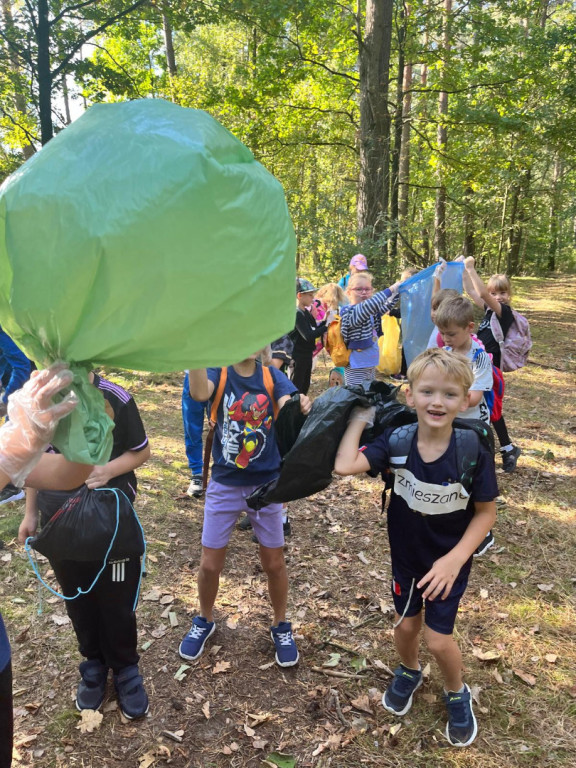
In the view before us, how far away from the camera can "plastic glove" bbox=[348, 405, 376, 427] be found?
2.20 metres

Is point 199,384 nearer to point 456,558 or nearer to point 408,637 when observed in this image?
point 456,558

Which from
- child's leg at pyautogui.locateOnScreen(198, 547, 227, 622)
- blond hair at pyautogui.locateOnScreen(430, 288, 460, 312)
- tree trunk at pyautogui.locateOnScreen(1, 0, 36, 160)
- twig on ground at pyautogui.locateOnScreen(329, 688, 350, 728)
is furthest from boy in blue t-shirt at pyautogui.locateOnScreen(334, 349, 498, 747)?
tree trunk at pyautogui.locateOnScreen(1, 0, 36, 160)

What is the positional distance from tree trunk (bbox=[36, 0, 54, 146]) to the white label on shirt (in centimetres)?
557

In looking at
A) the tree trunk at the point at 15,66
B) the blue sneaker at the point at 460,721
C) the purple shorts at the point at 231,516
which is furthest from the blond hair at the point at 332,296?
the blue sneaker at the point at 460,721

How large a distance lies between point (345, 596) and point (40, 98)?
597cm

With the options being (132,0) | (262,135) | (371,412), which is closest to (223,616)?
(371,412)

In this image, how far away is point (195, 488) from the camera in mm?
5164

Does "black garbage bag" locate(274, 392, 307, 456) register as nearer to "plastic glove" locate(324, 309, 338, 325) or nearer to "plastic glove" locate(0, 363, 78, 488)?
"plastic glove" locate(0, 363, 78, 488)

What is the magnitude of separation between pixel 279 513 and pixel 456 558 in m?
0.98

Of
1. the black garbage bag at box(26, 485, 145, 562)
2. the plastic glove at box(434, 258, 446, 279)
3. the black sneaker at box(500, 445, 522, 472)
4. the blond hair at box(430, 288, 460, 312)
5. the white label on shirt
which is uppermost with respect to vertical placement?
the plastic glove at box(434, 258, 446, 279)

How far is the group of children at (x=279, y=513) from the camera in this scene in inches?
89.0

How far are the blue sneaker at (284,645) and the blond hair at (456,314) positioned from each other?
232 centimetres

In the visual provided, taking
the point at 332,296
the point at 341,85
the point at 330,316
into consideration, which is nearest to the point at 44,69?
the point at 332,296

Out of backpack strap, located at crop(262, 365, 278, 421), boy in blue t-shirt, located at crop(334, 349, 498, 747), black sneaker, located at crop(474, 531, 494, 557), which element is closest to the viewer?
boy in blue t-shirt, located at crop(334, 349, 498, 747)
